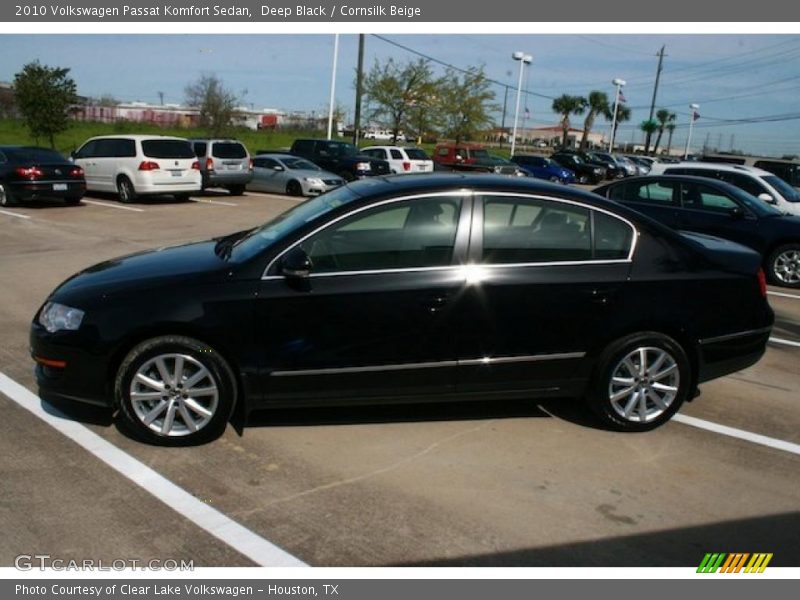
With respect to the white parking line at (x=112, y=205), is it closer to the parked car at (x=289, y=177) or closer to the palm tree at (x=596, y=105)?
the parked car at (x=289, y=177)

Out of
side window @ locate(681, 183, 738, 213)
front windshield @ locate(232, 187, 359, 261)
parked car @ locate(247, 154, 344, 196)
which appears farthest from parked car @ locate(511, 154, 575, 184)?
front windshield @ locate(232, 187, 359, 261)

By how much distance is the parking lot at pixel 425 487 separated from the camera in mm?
3305

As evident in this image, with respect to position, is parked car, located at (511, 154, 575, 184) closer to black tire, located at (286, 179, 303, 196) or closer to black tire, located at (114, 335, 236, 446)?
black tire, located at (286, 179, 303, 196)

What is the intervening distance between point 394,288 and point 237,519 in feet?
5.14

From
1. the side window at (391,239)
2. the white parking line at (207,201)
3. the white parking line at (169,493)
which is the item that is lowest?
the white parking line at (207,201)

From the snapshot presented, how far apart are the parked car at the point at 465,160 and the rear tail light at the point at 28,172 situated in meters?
16.0

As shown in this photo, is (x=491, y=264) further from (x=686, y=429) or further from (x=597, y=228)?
(x=686, y=429)

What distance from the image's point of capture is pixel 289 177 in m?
20.9

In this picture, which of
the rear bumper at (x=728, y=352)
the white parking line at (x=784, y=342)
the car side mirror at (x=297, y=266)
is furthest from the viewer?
the white parking line at (x=784, y=342)

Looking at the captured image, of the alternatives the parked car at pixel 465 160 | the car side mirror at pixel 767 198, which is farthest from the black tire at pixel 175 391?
the parked car at pixel 465 160

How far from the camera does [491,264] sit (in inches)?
170

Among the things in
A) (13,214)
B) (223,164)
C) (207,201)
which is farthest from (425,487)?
(223,164)

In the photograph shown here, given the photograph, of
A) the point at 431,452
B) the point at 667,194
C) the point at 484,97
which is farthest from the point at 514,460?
the point at 484,97
